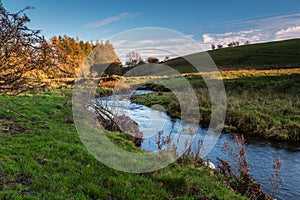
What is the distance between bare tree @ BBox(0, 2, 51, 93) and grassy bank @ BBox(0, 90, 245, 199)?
17.5 inches

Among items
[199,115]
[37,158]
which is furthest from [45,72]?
[199,115]

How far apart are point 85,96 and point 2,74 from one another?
1010 cm

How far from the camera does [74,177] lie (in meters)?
5.80

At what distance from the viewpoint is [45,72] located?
4.73 m

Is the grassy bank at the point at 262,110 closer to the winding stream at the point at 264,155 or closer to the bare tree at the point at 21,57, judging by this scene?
the winding stream at the point at 264,155

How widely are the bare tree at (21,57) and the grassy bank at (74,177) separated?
44cm

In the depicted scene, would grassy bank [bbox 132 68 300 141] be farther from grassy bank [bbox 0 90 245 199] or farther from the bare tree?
the bare tree

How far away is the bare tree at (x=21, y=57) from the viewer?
4.09 m

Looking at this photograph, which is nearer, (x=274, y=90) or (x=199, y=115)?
(x=199, y=115)

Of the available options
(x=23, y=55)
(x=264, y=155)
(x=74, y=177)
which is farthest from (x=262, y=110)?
(x=23, y=55)

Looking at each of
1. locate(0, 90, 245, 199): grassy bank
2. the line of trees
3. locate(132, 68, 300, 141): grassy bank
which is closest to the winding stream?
locate(132, 68, 300, 141): grassy bank

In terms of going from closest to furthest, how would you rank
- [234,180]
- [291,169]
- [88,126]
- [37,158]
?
[37,158] < [234,180] < [291,169] < [88,126]

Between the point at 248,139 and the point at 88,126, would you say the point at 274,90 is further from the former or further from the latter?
the point at 88,126

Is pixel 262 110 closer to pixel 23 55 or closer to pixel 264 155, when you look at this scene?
pixel 264 155
